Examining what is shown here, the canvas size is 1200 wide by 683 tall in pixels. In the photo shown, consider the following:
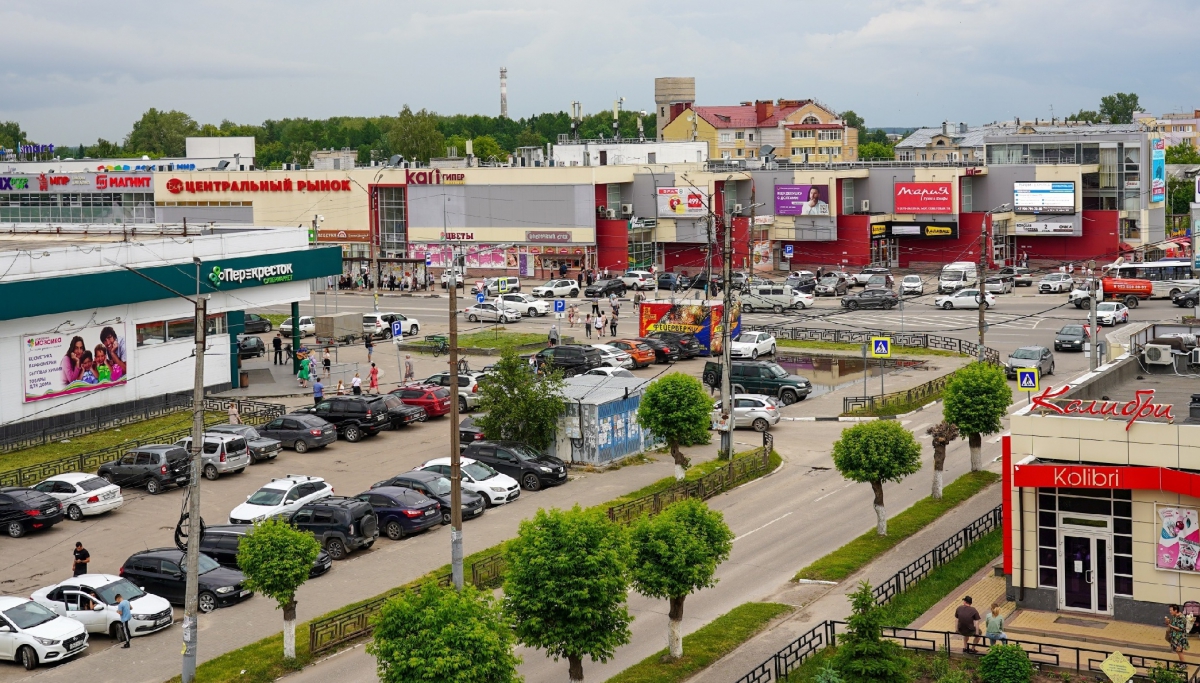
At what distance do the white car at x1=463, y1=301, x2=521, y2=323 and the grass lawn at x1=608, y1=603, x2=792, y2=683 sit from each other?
45.1 metres

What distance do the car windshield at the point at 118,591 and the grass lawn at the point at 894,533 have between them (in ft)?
47.4

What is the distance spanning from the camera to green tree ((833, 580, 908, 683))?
2064 centimetres

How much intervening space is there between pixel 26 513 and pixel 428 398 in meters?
16.1

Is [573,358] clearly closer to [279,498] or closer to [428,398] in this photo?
[428,398]

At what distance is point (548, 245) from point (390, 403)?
1838 inches

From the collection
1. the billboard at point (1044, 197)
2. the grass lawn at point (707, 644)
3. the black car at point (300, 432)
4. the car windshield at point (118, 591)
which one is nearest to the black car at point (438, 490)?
the black car at point (300, 432)

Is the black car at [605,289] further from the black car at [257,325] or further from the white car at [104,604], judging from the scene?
the white car at [104,604]

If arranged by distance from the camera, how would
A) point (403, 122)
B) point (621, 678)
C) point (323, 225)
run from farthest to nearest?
point (403, 122) < point (323, 225) < point (621, 678)

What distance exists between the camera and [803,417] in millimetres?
47562

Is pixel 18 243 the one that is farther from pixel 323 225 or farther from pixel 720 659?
pixel 720 659

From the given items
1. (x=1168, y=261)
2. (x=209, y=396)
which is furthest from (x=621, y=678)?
(x=1168, y=261)

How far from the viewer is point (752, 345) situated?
192 feet

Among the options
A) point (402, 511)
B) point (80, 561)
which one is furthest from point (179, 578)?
point (402, 511)

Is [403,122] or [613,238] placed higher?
[403,122]
